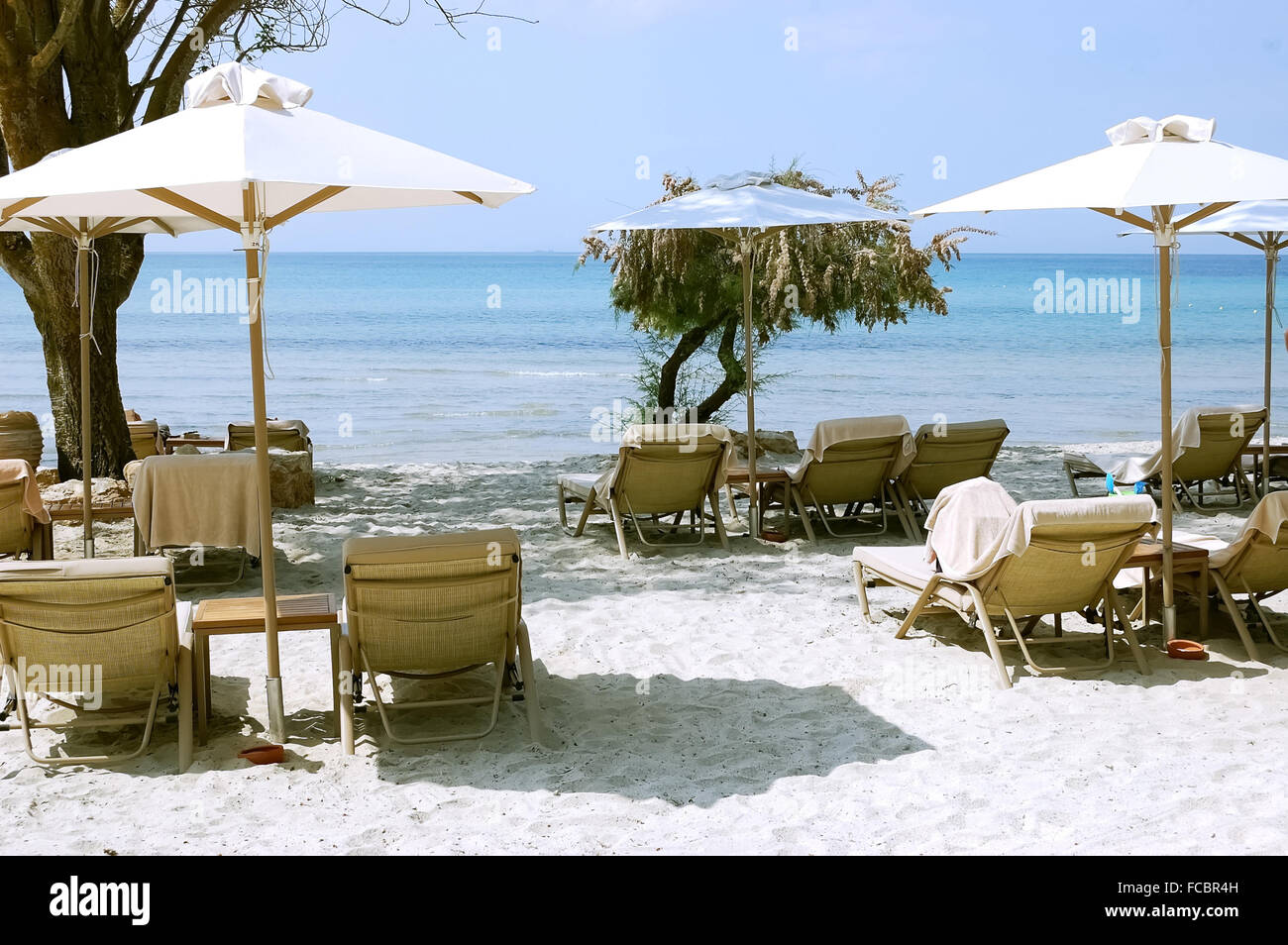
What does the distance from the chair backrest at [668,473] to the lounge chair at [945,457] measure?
1.34 metres

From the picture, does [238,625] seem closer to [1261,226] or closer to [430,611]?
[430,611]

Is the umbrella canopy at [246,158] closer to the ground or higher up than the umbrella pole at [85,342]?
higher up

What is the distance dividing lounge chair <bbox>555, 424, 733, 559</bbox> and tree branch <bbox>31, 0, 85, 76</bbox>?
189 inches

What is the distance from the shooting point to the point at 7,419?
10695mm

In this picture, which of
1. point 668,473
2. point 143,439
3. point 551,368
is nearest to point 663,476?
point 668,473

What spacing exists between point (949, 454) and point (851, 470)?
736mm

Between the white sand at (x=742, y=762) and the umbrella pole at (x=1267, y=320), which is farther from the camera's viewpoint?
the umbrella pole at (x=1267, y=320)

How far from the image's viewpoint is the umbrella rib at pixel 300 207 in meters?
4.70

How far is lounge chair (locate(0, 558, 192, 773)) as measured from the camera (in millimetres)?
4316

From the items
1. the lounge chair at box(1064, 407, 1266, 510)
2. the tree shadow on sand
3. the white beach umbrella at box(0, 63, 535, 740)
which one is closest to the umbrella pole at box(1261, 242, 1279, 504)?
→ the lounge chair at box(1064, 407, 1266, 510)

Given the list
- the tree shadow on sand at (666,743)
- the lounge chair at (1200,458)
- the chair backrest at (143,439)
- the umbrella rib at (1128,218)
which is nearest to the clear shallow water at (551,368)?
the chair backrest at (143,439)

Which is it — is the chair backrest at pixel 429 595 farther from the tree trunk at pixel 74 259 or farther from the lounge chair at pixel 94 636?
the tree trunk at pixel 74 259

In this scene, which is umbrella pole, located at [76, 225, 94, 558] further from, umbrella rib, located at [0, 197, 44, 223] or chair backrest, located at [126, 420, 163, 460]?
chair backrest, located at [126, 420, 163, 460]

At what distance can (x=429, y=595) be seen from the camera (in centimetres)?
461
